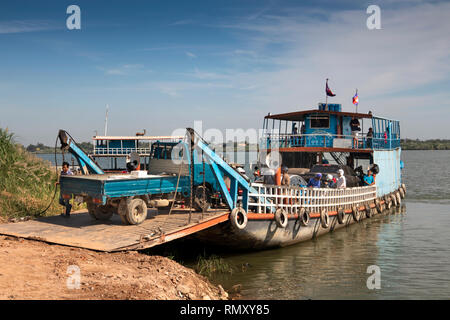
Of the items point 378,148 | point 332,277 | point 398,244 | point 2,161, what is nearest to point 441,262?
point 398,244

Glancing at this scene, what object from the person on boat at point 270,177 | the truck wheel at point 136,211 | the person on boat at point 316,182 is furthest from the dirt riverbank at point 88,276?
the person on boat at point 316,182

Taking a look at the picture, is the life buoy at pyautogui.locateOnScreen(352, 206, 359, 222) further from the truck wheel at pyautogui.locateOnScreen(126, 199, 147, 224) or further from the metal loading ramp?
the truck wheel at pyautogui.locateOnScreen(126, 199, 147, 224)

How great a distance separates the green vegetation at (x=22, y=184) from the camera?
493 inches

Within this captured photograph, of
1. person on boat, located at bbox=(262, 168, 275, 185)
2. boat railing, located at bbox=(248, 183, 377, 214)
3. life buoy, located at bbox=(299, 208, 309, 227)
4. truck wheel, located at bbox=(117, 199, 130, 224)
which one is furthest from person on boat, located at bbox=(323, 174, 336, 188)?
truck wheel, located at bbox=(117, 199, 130, 224)

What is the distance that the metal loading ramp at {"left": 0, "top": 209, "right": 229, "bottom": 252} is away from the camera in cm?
814

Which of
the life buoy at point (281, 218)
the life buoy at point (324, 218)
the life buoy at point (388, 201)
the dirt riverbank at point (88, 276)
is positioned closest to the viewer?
the dirt riverbank at point (88, 276)

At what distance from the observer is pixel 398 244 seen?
1424cm

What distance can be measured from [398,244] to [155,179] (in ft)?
32.9

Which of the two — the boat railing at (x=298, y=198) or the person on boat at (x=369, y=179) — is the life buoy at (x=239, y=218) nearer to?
the boat railing at (x=298, y=198)

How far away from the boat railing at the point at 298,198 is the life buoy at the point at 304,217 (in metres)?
0.19

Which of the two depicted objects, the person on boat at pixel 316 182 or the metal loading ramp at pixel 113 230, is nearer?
the metal loading ramp at pixel 113 230

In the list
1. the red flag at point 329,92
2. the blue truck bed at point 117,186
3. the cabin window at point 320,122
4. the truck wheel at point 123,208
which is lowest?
the truck wheel at point 123,208

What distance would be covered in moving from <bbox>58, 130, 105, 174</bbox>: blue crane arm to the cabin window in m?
12.1

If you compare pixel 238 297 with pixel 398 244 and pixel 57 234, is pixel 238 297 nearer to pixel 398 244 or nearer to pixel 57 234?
pixel 57 234
